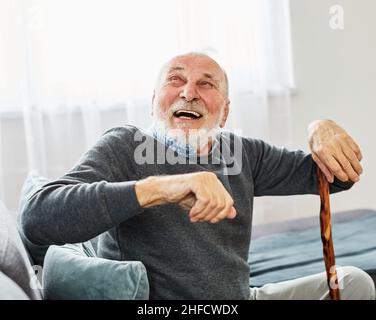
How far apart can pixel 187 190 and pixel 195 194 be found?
0.02m

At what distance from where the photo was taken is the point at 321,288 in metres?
1.26

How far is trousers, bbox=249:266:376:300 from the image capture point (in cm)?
120

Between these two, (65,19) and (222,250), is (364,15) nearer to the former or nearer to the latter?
(65,19)

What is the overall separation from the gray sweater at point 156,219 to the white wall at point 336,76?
4.84 ft

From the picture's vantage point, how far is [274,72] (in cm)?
270

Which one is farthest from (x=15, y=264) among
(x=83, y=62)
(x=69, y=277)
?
(x=83, y=62)

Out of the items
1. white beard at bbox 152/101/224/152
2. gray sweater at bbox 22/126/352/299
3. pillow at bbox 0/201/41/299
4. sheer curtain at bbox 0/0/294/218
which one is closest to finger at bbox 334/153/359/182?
gray sweater at bbox 22/126/352/299

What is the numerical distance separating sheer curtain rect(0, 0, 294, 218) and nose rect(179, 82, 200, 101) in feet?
3.72

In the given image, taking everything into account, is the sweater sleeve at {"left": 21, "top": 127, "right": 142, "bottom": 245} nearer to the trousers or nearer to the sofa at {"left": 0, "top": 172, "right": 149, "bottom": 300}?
the sofa at {"left": 0, "top": 172, "right": 149, "bottom": 300}

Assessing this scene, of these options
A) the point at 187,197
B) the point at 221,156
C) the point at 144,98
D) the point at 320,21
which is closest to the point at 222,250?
the point at 221,156

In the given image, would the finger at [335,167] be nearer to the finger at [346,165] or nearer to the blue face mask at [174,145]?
the finger at [346,165]
